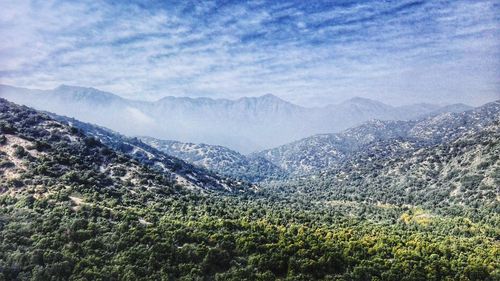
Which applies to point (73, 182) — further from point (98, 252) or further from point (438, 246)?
point (438, 246)

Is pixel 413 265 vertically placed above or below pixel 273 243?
below

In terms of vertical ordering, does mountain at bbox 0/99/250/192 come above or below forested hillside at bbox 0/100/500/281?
above

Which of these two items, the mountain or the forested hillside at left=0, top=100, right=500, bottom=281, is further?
the mountain

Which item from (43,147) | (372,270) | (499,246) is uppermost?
(43,147)

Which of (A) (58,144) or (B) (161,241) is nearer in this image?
(B) (161,241)

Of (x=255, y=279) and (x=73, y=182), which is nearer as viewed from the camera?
(x=255, y=279)

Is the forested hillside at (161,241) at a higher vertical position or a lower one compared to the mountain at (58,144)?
lower

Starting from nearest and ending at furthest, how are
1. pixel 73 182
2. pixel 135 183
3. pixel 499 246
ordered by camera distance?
pixel 499 246 → pixel 73 182 → pixel 135 183

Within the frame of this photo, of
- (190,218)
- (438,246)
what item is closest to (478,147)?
(438,246)

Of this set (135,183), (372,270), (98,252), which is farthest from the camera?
(135,183)

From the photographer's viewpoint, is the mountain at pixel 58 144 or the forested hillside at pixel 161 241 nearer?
the forested hillside at pixel 161 241

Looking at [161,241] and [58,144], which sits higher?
[58,144]
